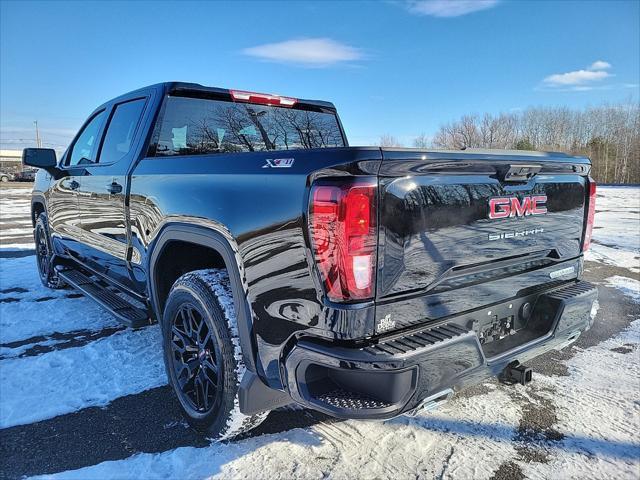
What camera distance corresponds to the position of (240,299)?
2.14 m

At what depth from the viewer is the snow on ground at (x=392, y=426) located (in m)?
2.26

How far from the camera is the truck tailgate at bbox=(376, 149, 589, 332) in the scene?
72.4 inches

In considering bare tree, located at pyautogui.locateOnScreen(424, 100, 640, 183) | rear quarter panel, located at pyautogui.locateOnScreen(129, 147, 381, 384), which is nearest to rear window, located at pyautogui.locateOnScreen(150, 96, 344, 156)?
rear quarter panel, located at pyautogui.locateOnScreen(129, 147, 381, 384)

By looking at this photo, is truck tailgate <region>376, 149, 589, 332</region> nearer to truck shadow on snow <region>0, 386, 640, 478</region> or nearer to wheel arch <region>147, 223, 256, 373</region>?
wheel arch <region>147, 223, 256, 373</region>

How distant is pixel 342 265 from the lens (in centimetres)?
175

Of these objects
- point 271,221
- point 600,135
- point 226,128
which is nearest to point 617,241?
point 226,128

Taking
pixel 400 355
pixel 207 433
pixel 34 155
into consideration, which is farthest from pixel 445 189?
pixel 34 155

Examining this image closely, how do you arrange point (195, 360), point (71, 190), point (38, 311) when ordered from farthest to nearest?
point (38, 311) → point (71, 190) → point (195, 360)

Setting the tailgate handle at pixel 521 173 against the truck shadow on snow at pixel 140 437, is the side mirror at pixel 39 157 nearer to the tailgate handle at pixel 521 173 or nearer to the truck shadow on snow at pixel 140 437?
the truck shadow on snow at pixel 140 437

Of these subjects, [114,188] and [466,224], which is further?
[114,188]

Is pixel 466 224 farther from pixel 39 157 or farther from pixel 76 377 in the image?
pixel 39 157

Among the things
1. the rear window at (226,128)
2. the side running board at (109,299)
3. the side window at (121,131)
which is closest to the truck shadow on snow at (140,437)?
the side running board at (109,299)

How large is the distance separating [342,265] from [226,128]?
216cm

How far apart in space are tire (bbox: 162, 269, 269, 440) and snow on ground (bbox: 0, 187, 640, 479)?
20 centimetres
